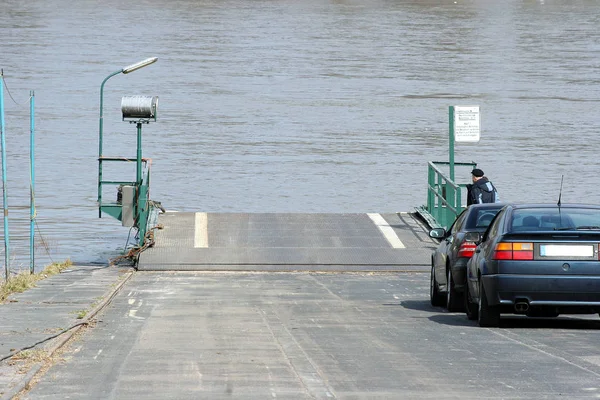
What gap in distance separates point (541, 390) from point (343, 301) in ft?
24.7

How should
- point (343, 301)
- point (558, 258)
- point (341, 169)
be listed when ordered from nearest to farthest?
point (558, 258), point (343, 301), point (341, 169)

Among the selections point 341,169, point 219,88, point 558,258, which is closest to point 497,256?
point 558,258

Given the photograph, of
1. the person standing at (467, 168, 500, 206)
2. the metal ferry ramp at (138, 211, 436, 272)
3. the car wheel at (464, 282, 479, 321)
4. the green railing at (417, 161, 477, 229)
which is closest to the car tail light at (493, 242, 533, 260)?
the car wheel at (464, 282, 479, 321)

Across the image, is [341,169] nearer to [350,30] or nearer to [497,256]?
[497,256]

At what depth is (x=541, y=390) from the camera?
9055 millimetres

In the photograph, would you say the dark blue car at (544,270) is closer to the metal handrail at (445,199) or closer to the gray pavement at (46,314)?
the gray pavement at (46,314)

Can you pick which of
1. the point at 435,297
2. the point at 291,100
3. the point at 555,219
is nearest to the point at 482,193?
the point at 435,297

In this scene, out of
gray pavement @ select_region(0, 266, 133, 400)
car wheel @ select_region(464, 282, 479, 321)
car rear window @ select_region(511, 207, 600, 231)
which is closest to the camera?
gray pavement @ select_region(0, 266, 133, 400)

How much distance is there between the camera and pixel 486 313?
1312 centimetres

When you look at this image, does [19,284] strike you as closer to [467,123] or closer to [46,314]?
[46,314]

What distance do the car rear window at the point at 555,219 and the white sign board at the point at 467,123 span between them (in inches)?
564

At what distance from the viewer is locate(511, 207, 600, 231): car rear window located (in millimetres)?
13070

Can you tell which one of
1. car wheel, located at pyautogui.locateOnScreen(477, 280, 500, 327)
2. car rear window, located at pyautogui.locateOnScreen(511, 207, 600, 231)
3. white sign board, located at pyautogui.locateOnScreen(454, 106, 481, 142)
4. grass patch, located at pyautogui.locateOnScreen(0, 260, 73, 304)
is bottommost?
grass patch, located at pyautogui.locateOnScreen(0, 260, 73, 304)

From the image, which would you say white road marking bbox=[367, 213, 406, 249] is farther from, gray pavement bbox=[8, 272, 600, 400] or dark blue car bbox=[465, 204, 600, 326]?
dark blue car bbox=[465, 204, 600, 326]
